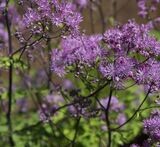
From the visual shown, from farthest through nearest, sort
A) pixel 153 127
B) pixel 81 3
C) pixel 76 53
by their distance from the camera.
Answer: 1. pixel 81 3
2. pixel 76 53
3. pixel 153 127

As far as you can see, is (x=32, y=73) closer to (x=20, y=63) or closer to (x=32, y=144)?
(x=32, y=144)

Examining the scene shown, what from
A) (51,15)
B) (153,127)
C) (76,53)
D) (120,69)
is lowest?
(153,127)

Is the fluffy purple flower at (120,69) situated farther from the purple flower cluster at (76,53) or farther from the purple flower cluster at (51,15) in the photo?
the purple flower cluster at (51,15)

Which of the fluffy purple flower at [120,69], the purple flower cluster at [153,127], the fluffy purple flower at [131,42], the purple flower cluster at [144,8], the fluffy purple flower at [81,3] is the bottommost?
the purple flower cluster at [153,127]

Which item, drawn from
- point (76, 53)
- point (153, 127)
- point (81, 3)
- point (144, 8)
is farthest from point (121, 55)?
point (81, 3)

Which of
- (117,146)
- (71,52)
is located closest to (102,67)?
(71,52)

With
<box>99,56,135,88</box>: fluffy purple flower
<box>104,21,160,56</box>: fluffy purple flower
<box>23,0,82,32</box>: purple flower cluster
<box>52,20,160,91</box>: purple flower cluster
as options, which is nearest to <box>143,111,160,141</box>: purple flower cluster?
<box>52,20,160,91</box>: purple flower cluster

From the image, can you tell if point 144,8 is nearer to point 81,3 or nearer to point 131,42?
point 81,3

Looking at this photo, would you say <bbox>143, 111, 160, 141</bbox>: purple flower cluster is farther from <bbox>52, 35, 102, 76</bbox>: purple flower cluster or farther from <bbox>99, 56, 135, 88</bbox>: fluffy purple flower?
<bbox>52, 35, 102, 76</bbox>: purple flower cluster

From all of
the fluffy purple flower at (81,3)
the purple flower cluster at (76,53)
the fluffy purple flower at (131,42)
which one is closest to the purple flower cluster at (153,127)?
the fluffy purple flower at (131,42)
